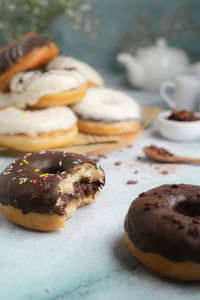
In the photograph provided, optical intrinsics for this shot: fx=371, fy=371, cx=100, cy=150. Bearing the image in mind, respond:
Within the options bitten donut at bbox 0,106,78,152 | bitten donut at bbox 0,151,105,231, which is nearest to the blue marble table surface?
bitten donut at bbox 0,151,105,231

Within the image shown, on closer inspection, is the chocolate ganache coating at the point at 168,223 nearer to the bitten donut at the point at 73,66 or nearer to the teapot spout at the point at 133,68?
the bitten donut at the point at 73,66

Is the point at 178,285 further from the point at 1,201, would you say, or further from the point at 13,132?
the point at 13,132

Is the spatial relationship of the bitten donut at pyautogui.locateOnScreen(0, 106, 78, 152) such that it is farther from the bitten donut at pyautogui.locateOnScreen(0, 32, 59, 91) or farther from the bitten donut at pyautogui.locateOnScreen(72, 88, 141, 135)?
the bitten donut at pyautogui.locateOnScreen(0, 32, 59, 91)

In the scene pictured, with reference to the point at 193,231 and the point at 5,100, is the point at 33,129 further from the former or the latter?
the point at 193,231

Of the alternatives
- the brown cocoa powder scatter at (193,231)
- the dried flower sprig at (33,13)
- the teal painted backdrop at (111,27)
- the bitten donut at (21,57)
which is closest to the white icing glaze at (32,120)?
the bitten donut at (21,57)

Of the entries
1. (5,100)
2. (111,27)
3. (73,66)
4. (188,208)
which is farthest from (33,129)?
(111,27)
